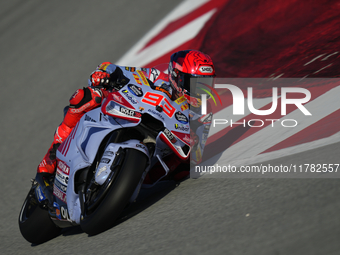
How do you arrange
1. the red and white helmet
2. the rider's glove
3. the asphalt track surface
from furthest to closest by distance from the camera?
the rider's glove → the red and white helmet → the asphalt track surface

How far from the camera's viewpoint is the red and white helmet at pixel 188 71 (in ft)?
11.2

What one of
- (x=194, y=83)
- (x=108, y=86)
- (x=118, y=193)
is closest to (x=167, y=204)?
(x=118, y=193)

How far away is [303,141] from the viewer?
158 inches

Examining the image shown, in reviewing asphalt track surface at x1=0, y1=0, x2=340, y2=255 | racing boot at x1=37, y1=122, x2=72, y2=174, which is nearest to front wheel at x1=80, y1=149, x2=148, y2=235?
asphalt track surface at x1=0, y1=0, x2=340, y2=255

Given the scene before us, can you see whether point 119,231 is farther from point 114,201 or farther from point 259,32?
point 259,32

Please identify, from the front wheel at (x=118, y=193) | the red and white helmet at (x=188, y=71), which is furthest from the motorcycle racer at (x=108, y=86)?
the front wheel at (x=118, y=193)

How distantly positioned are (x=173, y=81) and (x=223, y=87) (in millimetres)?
2893

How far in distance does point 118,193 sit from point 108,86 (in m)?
1.17

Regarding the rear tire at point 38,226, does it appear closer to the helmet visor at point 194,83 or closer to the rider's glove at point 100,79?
the rider's glove at point 100,79

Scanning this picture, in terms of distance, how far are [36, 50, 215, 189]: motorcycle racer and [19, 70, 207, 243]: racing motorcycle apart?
0.09m

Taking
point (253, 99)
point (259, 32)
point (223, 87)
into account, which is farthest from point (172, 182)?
point (259, 32)

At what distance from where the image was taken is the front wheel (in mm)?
2781

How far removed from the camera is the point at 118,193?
2771mm

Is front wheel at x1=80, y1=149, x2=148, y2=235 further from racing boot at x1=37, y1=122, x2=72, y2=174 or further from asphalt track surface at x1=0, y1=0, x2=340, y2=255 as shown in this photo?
racing boot at x1=37, y1=122, x2=72, y2=174
